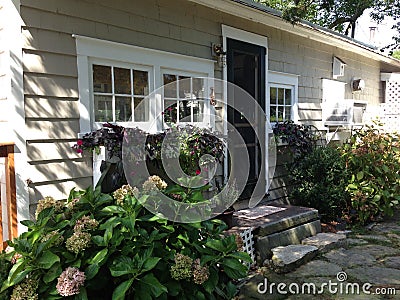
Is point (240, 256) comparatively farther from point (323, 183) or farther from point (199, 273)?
point (323, 183)

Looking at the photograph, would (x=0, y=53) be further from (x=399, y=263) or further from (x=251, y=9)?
(x=399, y=263)

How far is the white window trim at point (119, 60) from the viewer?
3090 mm

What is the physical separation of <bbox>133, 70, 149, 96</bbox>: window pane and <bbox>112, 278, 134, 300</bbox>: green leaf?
2021 mm

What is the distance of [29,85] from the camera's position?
2.79 metres

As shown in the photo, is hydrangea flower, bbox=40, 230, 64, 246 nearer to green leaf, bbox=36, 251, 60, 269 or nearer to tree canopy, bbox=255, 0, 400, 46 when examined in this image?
green leaf, bbox=36, 251, 60, 269

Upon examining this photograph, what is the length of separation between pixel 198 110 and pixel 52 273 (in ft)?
8.68

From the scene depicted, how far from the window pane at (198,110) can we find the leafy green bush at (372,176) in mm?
2274

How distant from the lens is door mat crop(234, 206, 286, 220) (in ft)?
13.6

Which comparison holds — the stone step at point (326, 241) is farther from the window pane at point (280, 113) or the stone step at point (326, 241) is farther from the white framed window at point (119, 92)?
the white framed window at point (119, 92)

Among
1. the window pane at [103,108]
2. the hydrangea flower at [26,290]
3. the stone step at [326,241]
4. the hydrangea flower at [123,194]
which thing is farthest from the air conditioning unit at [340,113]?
the hydrangea flower at [26,290]

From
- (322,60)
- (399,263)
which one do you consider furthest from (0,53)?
(322,60)

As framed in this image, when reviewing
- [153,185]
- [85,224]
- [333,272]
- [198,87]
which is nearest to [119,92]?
[198,87]

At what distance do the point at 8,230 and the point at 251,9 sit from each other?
3.49m

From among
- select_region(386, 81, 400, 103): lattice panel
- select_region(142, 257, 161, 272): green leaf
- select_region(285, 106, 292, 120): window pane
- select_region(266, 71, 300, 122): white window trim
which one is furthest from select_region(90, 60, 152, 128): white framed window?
select_region(386, 81, 400, 103): lattice panel
